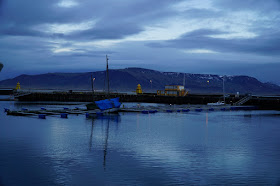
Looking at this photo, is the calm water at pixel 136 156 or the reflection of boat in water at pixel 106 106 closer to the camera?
the calm water at pixel 136 156

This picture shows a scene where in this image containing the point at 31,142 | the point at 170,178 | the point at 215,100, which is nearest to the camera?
the point at 170,178

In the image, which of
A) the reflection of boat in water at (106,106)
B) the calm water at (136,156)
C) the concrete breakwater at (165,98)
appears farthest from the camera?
the concrete breakwater at (165,98)

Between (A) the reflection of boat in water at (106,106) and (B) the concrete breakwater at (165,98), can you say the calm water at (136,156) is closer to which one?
(A) the reflection of boat in water at (106,106)

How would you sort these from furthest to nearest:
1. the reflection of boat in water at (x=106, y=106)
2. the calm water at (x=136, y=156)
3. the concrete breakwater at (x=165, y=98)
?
the concrete breakwater at (x=165, y=98) → the reflection of boat in water at (x=106, y=106) → the calm water at (x=136, y=156)

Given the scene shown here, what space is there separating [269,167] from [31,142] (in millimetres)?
27444

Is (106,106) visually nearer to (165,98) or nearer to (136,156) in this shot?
(136,156)

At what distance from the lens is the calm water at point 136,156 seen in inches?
1035

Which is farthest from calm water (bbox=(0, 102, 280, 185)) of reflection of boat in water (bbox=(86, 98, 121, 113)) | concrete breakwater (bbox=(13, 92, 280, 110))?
concrete breakwater (bbox=(13, 92, 280, 110))

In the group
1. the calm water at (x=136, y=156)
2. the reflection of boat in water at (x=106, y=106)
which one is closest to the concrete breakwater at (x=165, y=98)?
the reflection of boat in water at (x=106, y=106)

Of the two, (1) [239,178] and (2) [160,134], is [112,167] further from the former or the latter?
A: (2) [160,134]

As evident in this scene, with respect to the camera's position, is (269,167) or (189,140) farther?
(189,140)

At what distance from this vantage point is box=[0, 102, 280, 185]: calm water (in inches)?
1035

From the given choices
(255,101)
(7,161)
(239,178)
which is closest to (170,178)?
(239,178)

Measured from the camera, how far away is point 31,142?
137ft
